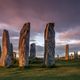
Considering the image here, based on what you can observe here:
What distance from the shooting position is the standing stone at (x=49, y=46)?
37.0 meters

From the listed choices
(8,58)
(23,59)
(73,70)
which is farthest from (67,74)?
(8,58)

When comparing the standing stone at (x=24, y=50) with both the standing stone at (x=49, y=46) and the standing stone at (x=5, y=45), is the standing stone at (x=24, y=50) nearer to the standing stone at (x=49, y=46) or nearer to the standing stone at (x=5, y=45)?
the standing stone at (x=49, y=46)

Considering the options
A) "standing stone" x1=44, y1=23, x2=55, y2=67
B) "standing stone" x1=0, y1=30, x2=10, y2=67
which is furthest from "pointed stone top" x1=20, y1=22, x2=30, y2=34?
Answer: "standing stone" x1=0, y1=30, x2=10, y2=67

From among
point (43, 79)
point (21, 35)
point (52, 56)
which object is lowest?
point (43, 79)

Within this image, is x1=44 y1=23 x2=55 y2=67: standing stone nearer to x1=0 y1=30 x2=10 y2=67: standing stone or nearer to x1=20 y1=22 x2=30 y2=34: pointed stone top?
x1=20 y1=22 x2=30 y2=34: pointed stone top

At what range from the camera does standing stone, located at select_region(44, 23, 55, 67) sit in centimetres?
3697

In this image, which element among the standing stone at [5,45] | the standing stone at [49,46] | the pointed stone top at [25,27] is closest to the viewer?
the standing stone at [49,46]

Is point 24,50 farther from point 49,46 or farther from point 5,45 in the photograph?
point 5,45

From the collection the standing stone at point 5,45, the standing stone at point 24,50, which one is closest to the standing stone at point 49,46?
the standing stone at point 24,50

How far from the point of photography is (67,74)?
1158 inches

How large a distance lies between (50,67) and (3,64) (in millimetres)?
8999

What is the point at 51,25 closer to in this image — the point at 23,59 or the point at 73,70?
the point at 23,59

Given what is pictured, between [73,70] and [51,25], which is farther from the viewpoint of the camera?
[51,25]

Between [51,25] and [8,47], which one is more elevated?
[51,25]
